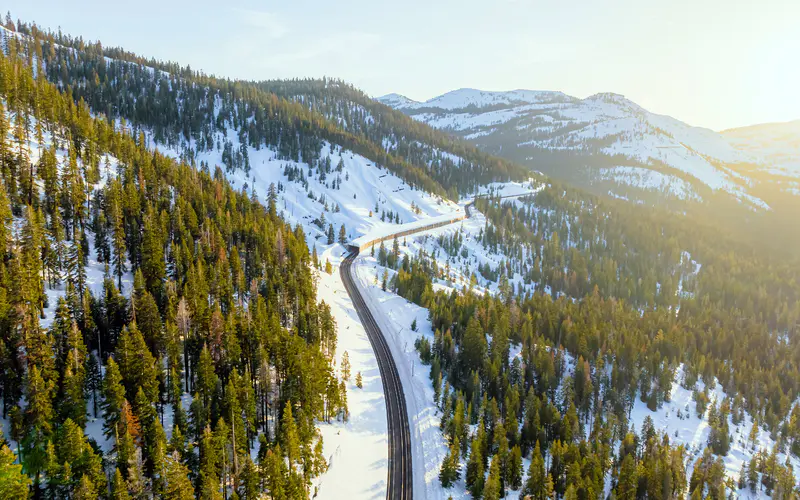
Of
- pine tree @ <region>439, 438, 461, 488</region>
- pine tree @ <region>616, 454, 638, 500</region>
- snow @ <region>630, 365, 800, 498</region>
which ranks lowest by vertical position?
snow @ <region>630, 365, 800, 498</region>

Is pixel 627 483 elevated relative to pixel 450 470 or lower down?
lower down

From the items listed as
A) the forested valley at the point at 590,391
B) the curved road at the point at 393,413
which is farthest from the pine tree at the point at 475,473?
the curved road at the point at 393,413

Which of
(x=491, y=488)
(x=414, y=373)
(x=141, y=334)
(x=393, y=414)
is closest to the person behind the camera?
(x=491, y=488)

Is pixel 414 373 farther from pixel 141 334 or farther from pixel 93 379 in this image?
pixel 93 379

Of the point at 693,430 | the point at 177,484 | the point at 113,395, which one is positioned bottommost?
the point at 693,430

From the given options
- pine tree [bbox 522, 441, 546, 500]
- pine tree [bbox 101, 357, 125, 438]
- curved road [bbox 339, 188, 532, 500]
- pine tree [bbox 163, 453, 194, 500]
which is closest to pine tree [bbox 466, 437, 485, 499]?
pine tree [bbox 522, 441, 546, 500]

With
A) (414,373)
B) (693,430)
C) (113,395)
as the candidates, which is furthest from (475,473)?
(693,430)

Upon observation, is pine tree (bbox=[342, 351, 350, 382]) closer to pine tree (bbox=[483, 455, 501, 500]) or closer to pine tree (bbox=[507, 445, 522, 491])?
pine tree (bbox=[507, 445, 522, 491])

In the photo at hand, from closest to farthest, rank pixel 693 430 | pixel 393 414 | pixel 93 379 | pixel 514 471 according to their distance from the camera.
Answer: pixel 93 379
pixel 514 471
pixel 393 414
pixel 693 430

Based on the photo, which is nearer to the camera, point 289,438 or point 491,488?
point 289,438
